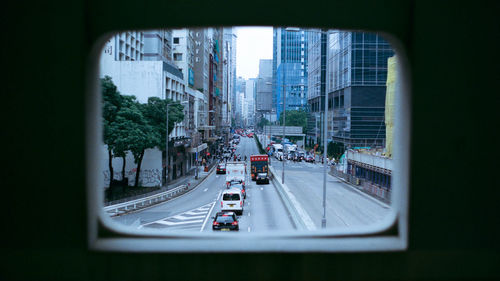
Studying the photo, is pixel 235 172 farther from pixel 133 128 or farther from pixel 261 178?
pixel 133 128

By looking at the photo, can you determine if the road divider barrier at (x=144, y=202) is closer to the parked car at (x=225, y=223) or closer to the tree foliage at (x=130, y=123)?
the tree foliage at (x=130, y=123)

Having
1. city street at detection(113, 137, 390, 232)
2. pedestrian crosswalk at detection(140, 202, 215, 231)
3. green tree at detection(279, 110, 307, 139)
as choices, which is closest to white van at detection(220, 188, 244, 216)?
city street at detection(113, 137, 390, 232)

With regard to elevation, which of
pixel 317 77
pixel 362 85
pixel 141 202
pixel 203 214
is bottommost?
pixel 203 214

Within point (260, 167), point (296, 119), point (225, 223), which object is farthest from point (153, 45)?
point (296, 119)

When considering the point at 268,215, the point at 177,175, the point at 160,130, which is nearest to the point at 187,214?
the point at 268,215

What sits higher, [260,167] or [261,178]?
[260,167]

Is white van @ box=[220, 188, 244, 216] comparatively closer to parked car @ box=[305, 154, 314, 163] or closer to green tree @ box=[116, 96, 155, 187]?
green tree @ box=[116, 96, 155, 187]

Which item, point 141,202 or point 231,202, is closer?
point 231,202

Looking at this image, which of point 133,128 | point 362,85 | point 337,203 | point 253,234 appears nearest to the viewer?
point 253,234
